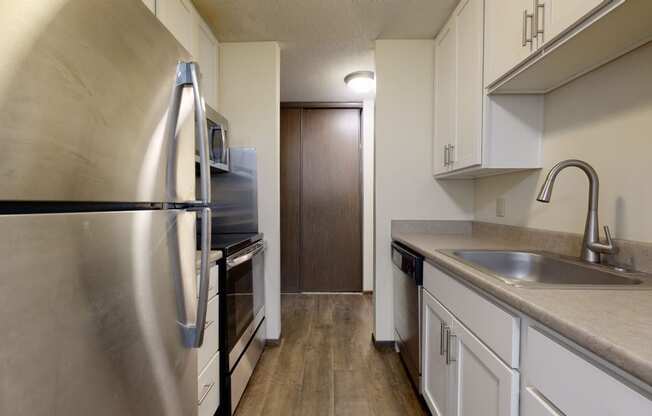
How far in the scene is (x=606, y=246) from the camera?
1200 mm

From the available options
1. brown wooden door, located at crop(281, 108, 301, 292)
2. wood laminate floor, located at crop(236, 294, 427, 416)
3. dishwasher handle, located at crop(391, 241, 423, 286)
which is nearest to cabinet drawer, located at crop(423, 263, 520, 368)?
dishwasher handle, located at crop(391, 241, 423, 286)

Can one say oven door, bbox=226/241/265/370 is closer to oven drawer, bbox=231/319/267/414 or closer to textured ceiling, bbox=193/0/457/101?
oven drawer, bbox=231/319/267/414

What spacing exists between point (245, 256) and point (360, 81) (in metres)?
2.10

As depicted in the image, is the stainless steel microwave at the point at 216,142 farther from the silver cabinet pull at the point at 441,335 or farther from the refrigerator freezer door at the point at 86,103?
the silver cabinet pull at the point at 441,335

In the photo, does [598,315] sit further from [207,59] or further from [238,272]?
[207,59]

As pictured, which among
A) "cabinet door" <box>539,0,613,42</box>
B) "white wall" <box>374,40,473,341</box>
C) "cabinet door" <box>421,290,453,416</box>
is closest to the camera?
"cabinet door" <box>539,0,613,42</box>

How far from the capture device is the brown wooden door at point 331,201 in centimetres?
398

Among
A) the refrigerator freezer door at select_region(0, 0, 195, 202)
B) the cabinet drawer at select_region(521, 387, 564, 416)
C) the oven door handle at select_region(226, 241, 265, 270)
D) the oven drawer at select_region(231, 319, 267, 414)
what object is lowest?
the oven drawer at select_region(231, 319, 267, 414)

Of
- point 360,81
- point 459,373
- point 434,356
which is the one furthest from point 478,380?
point 360,81

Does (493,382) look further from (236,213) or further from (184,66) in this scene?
(236,213)

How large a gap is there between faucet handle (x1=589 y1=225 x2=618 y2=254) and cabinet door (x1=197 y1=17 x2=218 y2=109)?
2.25 meters

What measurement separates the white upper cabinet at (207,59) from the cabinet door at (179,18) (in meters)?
0.16

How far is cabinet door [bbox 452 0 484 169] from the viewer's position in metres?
1.71

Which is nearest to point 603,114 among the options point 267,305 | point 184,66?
point 184,66
